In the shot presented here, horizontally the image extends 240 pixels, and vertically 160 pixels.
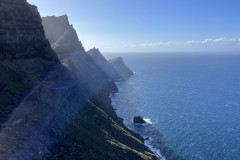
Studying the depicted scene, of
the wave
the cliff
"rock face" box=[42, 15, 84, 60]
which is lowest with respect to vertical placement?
the wave

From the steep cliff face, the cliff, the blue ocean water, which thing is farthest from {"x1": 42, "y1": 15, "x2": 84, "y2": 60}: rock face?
the blue ocean water

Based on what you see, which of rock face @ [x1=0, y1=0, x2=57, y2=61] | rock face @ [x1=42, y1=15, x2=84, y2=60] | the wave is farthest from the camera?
rock face @ [x1=42, y1=15, x2=84, y2=60]

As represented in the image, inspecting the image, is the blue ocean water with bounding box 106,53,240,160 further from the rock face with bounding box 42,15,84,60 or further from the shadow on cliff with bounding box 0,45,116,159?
the rock face with bounding box 42,15,84,60

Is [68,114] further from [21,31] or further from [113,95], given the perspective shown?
[113,95]

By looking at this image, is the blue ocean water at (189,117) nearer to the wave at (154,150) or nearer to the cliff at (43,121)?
the wave at (154,150)

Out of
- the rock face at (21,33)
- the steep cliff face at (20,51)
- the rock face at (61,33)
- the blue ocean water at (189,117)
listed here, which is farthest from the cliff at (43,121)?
the rock face at (61,33)

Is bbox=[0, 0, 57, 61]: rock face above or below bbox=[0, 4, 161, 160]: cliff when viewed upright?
above

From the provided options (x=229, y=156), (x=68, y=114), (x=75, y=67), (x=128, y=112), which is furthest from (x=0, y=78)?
(x=229, y=156)

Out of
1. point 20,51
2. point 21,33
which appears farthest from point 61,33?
point 20,51
